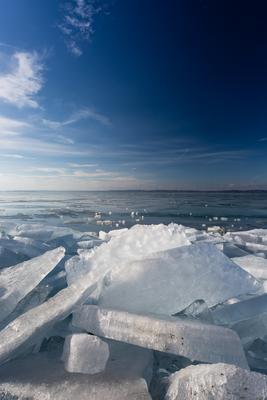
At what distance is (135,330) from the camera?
53.3 inches

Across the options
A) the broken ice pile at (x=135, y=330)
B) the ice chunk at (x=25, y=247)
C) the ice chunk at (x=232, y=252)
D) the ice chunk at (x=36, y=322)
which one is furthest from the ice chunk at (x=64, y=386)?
the ice chunk at (x=232, y=252)

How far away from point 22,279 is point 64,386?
874 mm

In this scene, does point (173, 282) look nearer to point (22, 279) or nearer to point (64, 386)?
point (64, 386)

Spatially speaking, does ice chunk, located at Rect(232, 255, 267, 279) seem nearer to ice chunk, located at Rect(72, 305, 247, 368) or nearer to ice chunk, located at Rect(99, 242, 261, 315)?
ice chunk, located at Rect(99, 242, 261, 315)

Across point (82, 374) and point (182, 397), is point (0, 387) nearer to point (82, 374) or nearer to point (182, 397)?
point (82, 374)

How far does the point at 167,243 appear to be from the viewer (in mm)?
2344

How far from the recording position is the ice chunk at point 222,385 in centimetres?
103

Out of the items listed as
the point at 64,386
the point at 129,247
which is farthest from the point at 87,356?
the point at 129,247

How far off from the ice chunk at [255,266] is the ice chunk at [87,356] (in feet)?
6.20

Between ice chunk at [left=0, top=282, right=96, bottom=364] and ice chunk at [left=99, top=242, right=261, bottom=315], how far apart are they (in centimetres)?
16

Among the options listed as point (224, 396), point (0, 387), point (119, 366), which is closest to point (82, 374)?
point (119, 366)

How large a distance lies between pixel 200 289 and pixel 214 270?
0.14 meters

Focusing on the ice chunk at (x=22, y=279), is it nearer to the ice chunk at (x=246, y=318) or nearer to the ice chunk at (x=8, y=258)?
the ice chunk at (x=8, y=258)

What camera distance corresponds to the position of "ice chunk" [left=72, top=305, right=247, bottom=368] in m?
1.25
